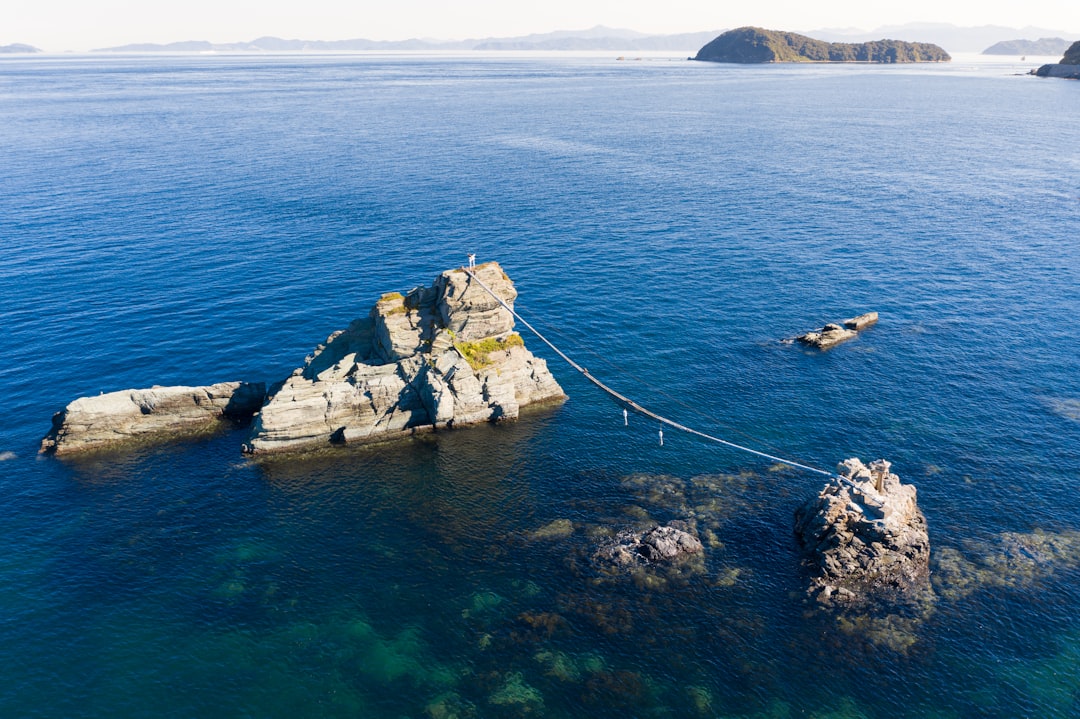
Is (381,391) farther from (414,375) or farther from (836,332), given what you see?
(836,332)

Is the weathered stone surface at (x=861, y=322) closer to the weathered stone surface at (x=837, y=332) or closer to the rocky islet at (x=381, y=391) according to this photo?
the weathered stone surface at (x=837, y=332)

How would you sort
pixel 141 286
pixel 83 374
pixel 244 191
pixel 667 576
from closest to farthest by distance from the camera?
pixel 667 576 → pixel 83 374 → pixel 141 286 → pixel 244 191

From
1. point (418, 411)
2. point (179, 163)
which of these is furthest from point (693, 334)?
point (179, 163)

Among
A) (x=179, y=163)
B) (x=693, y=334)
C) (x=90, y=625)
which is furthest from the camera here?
(x=179, y=163)

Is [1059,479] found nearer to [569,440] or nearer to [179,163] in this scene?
[569,440]

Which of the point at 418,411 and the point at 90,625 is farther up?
the point at 418,411

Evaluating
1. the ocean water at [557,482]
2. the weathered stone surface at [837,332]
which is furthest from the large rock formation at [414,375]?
the weathered stone surface at [837,332]

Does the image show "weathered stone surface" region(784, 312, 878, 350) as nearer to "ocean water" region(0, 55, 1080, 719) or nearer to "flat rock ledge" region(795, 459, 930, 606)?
"ocean water" region(0, 55, 1080, 719)
